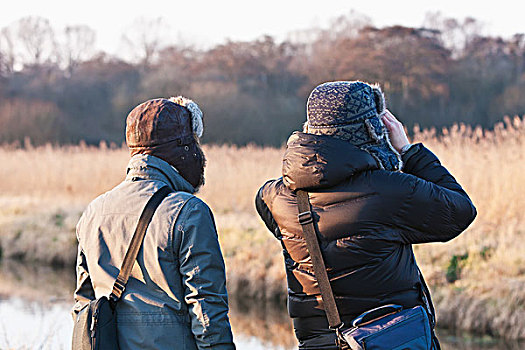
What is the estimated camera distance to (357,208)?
189cm

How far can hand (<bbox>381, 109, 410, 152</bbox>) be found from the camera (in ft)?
6.82

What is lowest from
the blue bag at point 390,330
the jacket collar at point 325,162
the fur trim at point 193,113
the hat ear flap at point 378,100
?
the blue bag at point 390,330

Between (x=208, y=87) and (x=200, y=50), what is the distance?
3.87 meters

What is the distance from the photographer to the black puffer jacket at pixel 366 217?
1879mm

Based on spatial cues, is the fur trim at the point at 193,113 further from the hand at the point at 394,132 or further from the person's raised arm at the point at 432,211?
the person's raised arm at the point at 432,211

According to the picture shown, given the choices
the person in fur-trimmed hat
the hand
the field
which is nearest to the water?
the field

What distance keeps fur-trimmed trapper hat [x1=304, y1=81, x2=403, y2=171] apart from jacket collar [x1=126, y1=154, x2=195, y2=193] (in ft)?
1.51

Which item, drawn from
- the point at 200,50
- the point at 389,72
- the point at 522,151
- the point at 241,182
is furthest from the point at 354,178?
the point at 200,50

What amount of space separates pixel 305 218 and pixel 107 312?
2.07 ft

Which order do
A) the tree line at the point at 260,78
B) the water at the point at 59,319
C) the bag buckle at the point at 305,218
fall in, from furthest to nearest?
1. the tree line at the point at 260,78
2. the water at the point at 59,319
3. the bag buckle at the point at 305,218

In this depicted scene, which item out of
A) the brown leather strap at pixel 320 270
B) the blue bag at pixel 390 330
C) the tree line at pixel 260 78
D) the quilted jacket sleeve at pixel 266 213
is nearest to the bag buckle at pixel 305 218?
the brown leather strap at pixel 320 270

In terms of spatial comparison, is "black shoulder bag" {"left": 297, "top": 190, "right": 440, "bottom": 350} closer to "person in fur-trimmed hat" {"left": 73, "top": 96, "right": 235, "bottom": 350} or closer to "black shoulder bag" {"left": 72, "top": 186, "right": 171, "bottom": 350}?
"person in fur-trimmed hat" {"left": 73, "top": 96, "right": 235, "bottom": 350}

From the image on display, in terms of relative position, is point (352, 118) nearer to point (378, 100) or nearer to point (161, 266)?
point (378, 100)

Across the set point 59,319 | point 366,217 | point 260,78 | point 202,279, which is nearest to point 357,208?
point 366,217
